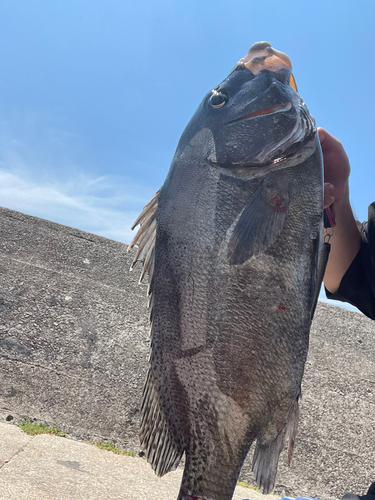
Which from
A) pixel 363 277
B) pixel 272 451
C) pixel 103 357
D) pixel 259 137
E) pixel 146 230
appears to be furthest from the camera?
pixel 103 357

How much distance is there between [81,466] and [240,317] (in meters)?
2.01

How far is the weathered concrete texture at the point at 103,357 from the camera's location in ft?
9.61

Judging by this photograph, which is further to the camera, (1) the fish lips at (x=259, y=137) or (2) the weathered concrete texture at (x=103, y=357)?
(2) the weathered concrete texture at (x=103, y=357)

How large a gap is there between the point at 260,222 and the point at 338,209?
613 millimetres

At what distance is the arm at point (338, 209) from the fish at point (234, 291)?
9.8 inches

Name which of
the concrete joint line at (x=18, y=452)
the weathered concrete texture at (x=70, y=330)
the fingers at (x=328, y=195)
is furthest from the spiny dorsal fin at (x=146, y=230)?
the weathered concrete texture at (x=70, y=330)

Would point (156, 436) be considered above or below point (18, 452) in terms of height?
above

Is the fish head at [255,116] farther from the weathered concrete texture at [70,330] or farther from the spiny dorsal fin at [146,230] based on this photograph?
the weathered concrete texture at [70,330]

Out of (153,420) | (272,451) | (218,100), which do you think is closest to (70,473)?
(153,420)

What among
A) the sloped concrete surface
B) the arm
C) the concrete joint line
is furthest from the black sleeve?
the concrete joint line

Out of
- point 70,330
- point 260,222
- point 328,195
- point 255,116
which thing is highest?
point 255,116

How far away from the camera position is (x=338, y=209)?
4.99ft

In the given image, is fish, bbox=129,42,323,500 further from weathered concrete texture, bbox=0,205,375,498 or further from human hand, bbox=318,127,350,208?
weathered concrete texture, bbox=0,205,375,498

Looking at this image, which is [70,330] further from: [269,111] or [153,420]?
[269,111]
